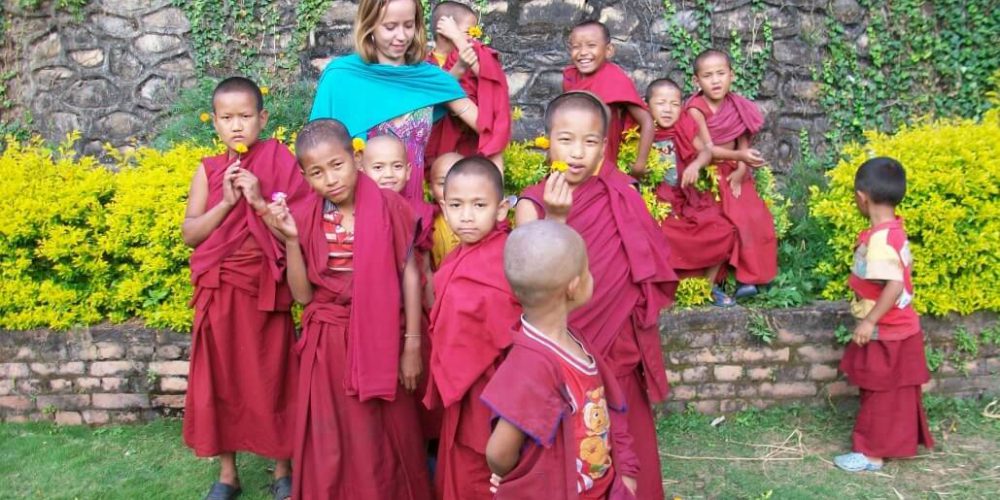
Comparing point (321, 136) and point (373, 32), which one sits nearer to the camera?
point (321, 136)

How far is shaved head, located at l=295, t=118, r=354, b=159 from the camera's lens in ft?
10.6

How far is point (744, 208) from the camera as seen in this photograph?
514cm

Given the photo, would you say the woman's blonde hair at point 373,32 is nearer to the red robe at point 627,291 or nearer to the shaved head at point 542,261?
the red robe at point 627,291

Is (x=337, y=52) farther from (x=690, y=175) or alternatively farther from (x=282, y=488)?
(x=282, y=488)

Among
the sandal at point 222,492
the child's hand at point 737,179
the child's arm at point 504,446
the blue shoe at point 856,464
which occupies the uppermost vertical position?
the child's hand at point 737,179

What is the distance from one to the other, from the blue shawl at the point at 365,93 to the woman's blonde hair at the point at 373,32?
2.6 inches

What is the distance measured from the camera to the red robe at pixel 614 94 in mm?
4918

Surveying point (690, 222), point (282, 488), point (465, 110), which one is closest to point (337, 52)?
point (465, 110)

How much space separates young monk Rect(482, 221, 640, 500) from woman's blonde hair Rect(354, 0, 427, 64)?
1.76 metres

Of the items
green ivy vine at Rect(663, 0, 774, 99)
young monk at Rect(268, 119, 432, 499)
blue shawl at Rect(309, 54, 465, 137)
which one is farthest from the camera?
green ivy vine at Rect(663, 0, 774, 99)

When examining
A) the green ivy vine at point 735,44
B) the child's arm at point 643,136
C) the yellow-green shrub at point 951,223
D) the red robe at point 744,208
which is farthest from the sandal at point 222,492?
the green ivy vine at point 735,44

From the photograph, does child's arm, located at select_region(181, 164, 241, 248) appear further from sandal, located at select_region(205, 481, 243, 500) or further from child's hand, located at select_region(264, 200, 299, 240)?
sandal, located at select_region(205, 481, 243, 500)

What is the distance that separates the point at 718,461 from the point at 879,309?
1.12 metres

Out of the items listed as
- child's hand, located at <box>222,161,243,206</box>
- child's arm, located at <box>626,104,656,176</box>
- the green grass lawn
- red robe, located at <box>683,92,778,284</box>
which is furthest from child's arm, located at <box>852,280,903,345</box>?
child's hand, located at <box>222,161,243,206</box>
